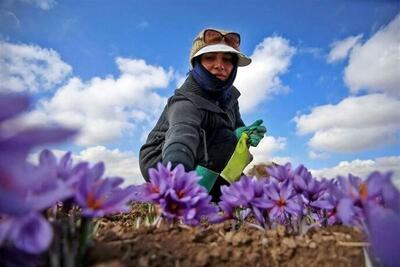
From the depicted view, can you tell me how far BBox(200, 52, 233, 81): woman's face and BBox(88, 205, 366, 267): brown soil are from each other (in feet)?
9.40

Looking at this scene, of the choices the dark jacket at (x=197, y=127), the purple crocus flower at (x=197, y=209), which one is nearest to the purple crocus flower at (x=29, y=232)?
the purple crocus flower at (x=197, y=209)

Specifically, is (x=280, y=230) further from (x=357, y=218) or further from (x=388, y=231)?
(x=388, y=231)

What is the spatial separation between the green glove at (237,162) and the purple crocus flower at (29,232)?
3344mm

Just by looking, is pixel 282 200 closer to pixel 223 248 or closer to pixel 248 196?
pixel 248 196

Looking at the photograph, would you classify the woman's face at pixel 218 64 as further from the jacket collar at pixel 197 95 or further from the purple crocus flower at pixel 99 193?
the purple crocus flower at pixel 99 193

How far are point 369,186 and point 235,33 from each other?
349 centimetres

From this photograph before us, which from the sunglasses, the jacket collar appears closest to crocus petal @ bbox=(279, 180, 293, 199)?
the jacket collar

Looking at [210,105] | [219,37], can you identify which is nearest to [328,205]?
[210,105]

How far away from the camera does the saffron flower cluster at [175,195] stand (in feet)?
3.81

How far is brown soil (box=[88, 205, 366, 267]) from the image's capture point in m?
0.86

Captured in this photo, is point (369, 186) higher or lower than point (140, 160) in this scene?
lower

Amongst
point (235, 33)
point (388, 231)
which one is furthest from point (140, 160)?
point (388, 231)

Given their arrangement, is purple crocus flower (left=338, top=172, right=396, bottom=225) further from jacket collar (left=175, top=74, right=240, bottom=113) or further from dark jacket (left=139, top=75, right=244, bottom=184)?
jacket collar (left=175, top=74, right=240, bottom=113)

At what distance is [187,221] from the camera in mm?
1190
